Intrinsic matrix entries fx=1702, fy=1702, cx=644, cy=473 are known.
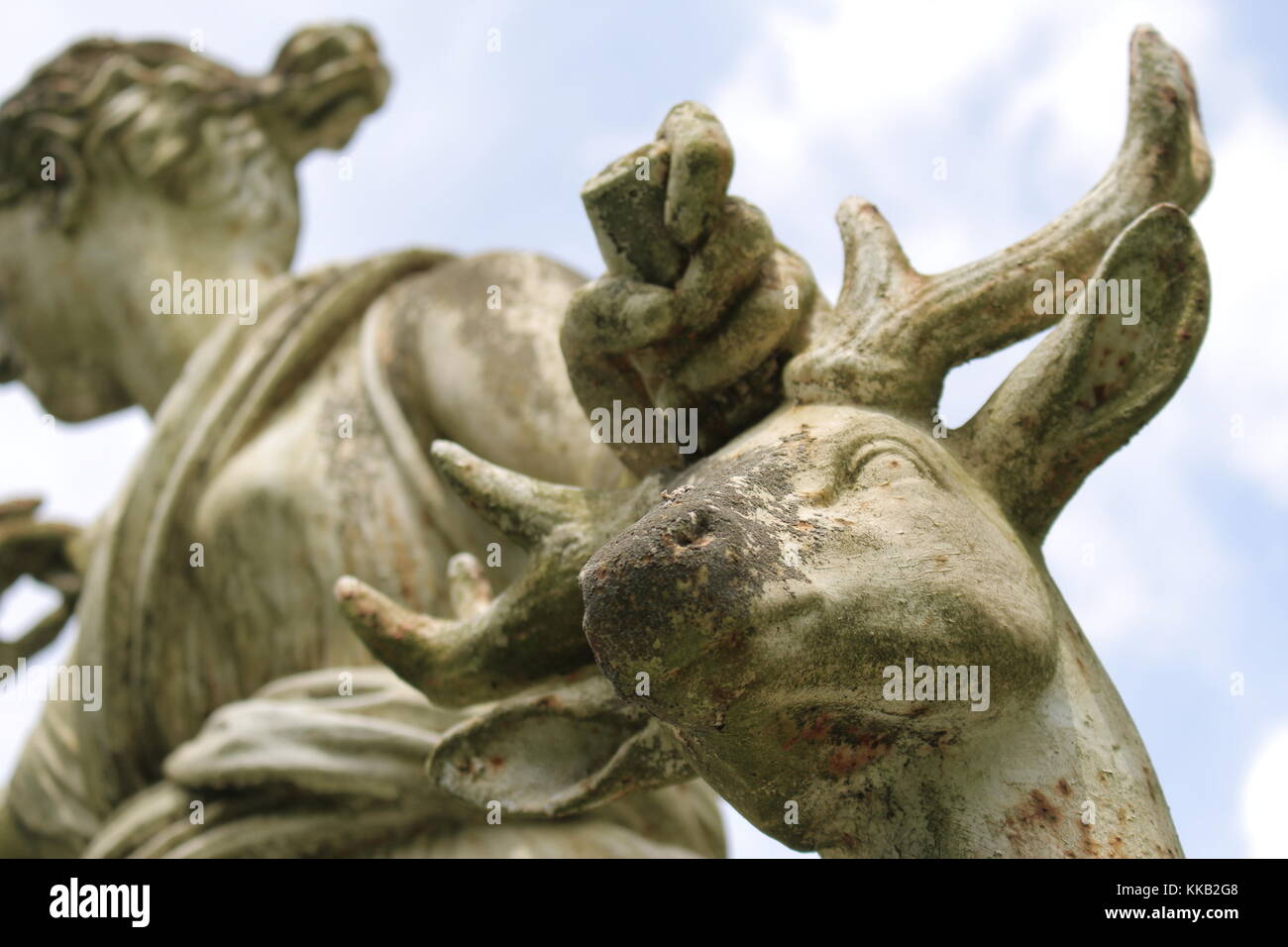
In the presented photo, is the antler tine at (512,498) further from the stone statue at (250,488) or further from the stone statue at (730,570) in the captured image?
the stone statue at (250,488)

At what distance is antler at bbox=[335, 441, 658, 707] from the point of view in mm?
2074

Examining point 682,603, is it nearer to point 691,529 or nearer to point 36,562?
point 691,529

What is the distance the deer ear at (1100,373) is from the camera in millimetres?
1929

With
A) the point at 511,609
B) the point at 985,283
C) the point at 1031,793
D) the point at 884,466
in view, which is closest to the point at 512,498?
the point at 511,609

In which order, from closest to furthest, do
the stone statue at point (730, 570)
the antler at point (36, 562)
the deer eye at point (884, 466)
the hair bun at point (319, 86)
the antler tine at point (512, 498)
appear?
the stone statue at point (730, 570), the deer eye at point (884, 466), the antler tine at point (512, 498), the antler at point (36, 562), the hair bun at point (319, 86)

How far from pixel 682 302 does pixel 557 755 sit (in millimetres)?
574

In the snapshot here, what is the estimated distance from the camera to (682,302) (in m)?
2.03

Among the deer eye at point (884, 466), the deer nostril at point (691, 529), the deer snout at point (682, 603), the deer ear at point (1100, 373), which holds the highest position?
the deer ear at point (1100, 373)

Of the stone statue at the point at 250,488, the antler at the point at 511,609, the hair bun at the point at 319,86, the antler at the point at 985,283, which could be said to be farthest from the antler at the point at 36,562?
the antler at the point at 985,283

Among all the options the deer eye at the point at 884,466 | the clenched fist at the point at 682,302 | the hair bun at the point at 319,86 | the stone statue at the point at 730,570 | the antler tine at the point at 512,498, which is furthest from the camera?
the hair bun at the point at 319,86

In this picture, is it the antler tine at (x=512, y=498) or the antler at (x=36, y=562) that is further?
the antler at (x=36, y=562)
